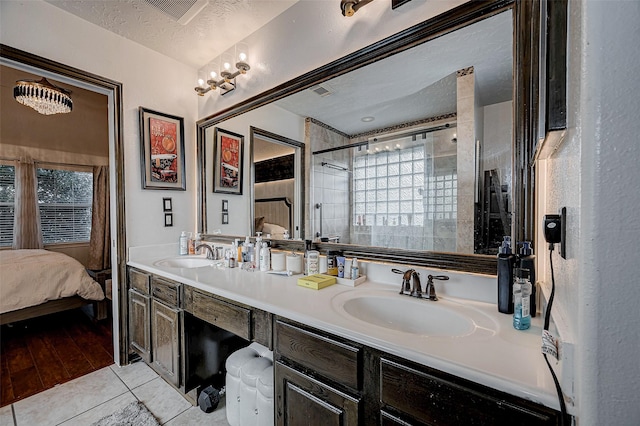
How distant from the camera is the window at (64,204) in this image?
4.10m

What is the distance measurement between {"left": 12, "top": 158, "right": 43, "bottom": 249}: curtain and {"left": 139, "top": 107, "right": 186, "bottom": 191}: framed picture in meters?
3.01

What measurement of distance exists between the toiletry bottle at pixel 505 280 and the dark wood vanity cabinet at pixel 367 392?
1.41 ft

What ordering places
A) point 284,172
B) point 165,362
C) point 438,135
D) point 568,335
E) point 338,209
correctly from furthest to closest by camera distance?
1. point 284,172
2. point 165,362
3. point 338,209
4. point 438,135
5. point 568,335

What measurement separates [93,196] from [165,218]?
2955mm

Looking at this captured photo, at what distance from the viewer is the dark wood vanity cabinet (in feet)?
2.17

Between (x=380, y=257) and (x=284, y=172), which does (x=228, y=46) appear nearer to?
(x=284, y=172)

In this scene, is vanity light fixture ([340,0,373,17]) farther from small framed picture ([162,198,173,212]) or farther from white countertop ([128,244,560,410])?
small framed picture ([162,198,173,212])

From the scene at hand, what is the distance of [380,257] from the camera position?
4.64 ft

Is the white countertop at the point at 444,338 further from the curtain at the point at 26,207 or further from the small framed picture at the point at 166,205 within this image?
the curtain at the point at 26,207

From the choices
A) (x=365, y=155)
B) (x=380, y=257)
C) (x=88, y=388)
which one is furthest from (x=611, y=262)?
(x=88, y=388)

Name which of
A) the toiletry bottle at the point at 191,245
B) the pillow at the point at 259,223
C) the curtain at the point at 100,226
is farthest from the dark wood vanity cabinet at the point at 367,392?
the curtain at the point at 100,226

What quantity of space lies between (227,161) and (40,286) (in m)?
2.27

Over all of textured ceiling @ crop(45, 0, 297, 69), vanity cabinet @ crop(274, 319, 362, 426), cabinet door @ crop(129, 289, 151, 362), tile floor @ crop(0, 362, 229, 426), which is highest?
textured ceiling @ crop(45, 0, 297, 69)

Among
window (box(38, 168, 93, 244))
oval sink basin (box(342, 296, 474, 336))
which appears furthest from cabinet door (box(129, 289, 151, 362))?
window (box(38, 168, 93, 244))
